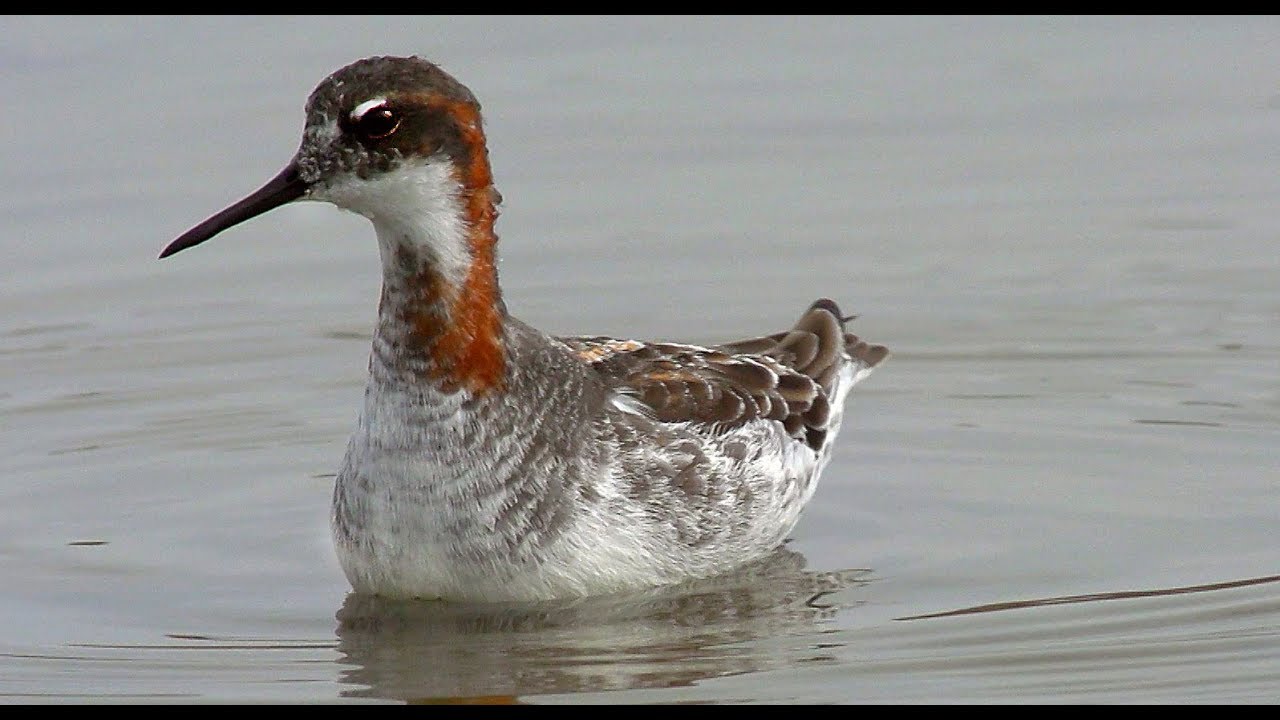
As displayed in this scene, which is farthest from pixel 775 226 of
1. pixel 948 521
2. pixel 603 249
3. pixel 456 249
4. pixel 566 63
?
pixel 456 249

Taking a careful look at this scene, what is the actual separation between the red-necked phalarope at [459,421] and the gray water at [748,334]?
269 millimetres

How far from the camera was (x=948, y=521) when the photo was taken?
492 inches

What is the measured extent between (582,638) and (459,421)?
1045mm

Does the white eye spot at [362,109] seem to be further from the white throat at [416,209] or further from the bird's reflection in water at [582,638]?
the bird's reflection in water at [582,638]

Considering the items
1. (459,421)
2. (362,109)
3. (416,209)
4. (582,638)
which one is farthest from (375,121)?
(582,638)

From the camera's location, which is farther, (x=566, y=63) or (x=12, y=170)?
(x=566, y=63)

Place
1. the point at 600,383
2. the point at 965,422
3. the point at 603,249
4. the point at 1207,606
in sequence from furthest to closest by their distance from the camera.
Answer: the point at 603,249
the point at 965,422
the point at 600,383
the point at 1207,606

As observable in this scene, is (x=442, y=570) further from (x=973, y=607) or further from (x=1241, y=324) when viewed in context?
(x=1241, y=324)

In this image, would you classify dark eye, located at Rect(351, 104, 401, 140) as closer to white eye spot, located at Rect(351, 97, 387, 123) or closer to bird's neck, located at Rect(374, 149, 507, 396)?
white eye spot, located at Rect(351, 97, 387, 123)

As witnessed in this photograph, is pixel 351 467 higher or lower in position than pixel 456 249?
lower

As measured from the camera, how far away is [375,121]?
10.7 metres

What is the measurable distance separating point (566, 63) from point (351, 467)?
23.1ft

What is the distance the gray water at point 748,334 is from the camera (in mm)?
10727

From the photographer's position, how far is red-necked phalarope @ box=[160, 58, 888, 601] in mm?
10797
